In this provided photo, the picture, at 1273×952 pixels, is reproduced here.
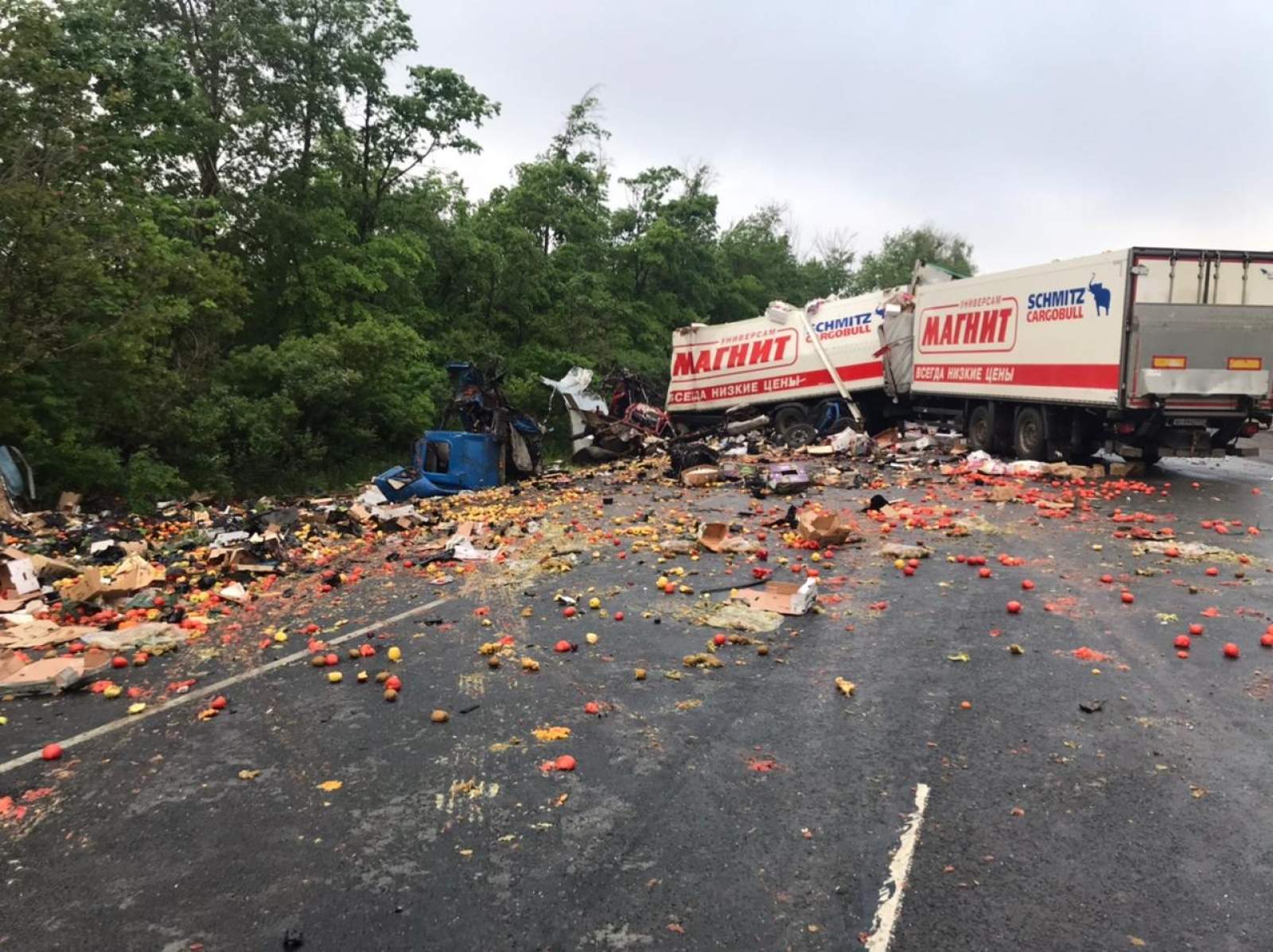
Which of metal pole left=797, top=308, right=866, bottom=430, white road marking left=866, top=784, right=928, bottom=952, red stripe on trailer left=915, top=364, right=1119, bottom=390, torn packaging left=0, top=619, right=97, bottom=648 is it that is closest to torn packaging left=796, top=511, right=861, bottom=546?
white road marking left=866, top=784, right=928, bottom=952

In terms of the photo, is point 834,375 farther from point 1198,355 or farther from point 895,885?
point 895,885

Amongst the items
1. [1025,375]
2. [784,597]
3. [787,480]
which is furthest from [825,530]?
[1025,375]

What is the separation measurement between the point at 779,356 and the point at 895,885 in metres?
17.5

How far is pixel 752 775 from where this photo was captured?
366 centimetres

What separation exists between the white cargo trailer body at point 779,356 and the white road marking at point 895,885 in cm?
1528

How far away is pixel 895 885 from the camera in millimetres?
2854

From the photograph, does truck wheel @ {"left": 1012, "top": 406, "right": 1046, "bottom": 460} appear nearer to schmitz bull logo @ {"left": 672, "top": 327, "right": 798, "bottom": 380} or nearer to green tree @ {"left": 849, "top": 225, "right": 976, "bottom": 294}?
schmitz bull logo @ {"left": 672, "top": 327, "right": 798, "bottom": 380}

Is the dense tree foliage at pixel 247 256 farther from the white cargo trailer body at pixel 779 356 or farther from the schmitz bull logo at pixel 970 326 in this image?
the schmitz bull logo at pixel 970 326

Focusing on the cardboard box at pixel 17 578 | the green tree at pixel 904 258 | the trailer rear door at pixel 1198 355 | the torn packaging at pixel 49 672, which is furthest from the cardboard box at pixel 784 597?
the green tree at pixel 904 258

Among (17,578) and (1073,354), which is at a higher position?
(1073,354)

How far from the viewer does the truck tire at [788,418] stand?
1917 cm

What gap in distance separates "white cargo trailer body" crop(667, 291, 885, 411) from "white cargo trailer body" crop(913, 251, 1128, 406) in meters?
1.51

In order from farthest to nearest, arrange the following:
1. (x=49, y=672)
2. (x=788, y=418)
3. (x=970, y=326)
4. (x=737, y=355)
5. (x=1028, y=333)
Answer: (x=737, y=355) → (x=788, y=418) → (x=970, y=326) → (x=1028, y=333) → (x=49, y=672)

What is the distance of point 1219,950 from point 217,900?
3.34 metres
